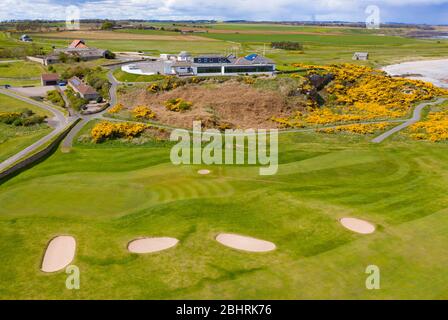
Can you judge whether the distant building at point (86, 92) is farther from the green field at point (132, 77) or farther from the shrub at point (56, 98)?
the green field at point (132, 77)

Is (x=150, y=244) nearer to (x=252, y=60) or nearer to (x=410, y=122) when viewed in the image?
(x=410, y=122)

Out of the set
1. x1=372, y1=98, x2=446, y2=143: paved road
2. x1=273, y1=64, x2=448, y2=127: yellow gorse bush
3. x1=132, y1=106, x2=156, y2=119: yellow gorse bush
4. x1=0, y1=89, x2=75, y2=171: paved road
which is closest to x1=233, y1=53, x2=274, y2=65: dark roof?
x1=273, y1=64, x2=448, y2=127: yellow gorse bush

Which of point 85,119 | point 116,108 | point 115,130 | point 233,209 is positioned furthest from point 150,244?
point 116,108

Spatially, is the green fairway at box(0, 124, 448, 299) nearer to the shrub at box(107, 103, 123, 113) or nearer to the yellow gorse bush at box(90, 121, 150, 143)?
the yellow gorse bush at box(90, 121, 150, 143)

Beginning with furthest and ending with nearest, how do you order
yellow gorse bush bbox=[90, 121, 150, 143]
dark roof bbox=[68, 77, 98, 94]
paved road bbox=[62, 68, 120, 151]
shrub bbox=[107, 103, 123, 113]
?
dark roof bbox=[68, 77, 98, 94], shrub bbox=[107, 103, 123, 113], yellow gorse bush bbox=[90, 121, 150, 143], paved road bbox=[62, 68, 120, 151]
